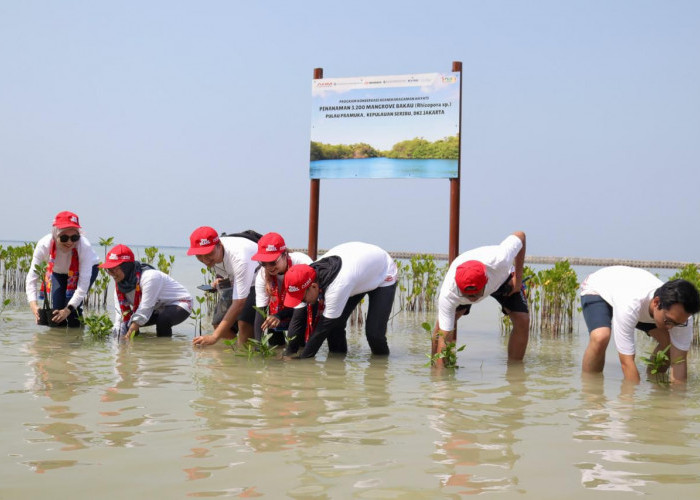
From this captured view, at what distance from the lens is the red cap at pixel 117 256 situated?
268 inches

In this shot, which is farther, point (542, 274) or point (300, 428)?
point (542, 274)

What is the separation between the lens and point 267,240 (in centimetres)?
596

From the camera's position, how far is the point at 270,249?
592cm

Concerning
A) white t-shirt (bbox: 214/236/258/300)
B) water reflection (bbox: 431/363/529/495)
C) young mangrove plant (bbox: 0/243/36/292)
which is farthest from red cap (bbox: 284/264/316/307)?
young mangrove plant (bbox: 0/243/36/292)

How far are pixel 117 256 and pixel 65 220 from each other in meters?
0.92

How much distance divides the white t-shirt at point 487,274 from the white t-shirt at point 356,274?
679 mm

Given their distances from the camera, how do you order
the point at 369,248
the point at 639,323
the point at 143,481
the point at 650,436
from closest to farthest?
1. the point at 143,481
2. the point at 650,436
3. the point at 639,323
4. the point at 369,248

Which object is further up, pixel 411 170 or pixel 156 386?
pixel 411 170

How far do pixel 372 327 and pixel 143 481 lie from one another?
12.3ft

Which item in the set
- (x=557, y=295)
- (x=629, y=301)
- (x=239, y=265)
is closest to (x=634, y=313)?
(x=629, y=301)

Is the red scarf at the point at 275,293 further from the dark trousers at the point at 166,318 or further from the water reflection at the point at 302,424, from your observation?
the dark trousers at the point at 166,318

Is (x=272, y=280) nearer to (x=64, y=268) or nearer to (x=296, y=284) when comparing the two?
(x=296, y=284)

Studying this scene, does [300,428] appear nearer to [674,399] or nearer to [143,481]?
[143,481]

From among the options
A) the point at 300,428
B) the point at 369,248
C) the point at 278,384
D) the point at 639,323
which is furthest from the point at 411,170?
the point at 300,428
